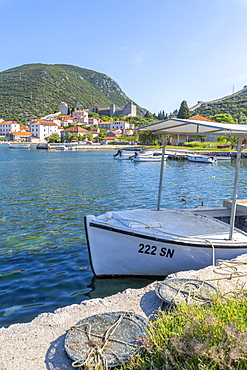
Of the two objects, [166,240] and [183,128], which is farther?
[183,128]

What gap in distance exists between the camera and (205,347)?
3.37 meters

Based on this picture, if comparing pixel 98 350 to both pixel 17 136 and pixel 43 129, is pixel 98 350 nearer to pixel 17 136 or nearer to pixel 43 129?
pixel 17 136

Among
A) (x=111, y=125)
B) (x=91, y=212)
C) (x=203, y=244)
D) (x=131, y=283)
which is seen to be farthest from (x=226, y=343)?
(x=111, y=125)

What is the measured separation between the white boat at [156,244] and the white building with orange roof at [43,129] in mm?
161739

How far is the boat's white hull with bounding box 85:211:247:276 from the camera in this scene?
757 centimetres

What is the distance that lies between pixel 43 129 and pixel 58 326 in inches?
6667

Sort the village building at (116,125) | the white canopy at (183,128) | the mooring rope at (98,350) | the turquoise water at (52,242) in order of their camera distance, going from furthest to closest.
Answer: the village building at (116,125) < the white canopy at (183,128) < the turquoise water at (52,242) < the mooring rope at (98,350)

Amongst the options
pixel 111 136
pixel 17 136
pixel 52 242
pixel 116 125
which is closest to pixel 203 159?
pixel 52 242

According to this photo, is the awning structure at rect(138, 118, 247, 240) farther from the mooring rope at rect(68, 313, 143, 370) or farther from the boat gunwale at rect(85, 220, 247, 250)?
the mooring rope at rect(68, 313, 143, 370)

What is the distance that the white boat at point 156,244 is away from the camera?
298 inches

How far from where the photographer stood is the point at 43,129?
542ft

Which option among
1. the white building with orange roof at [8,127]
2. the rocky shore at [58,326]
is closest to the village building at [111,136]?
the white building with orange roof at [8,127]

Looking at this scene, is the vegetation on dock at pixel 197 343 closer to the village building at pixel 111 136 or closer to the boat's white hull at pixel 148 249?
the boat's white hull at pixel 148 249

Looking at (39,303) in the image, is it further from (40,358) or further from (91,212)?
(91,212)
